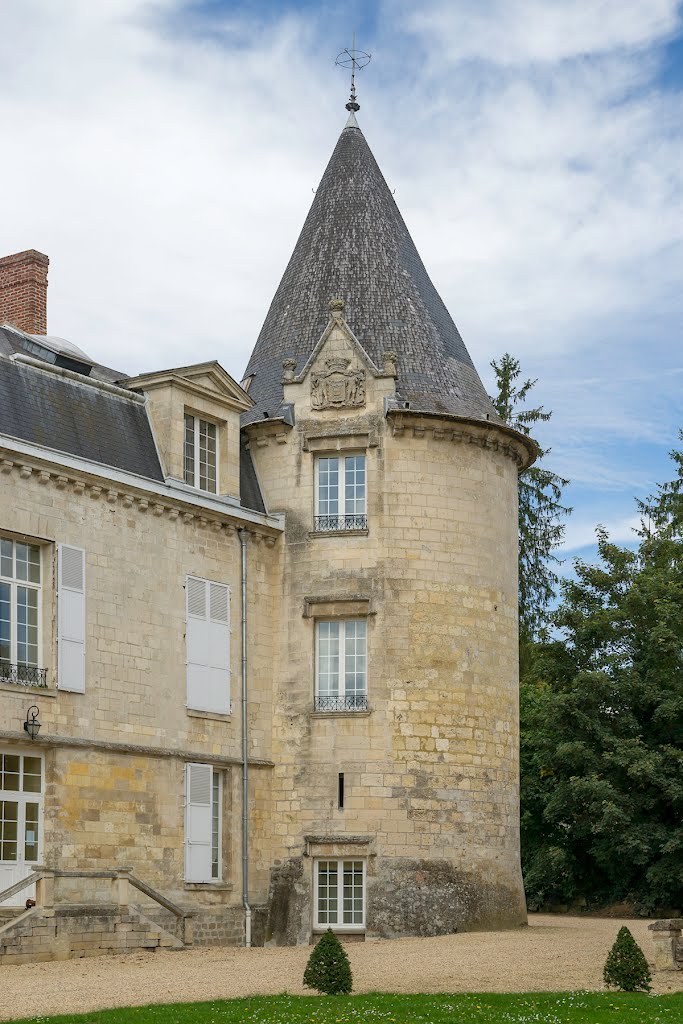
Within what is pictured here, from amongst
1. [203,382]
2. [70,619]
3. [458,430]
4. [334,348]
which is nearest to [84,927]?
[70,619]

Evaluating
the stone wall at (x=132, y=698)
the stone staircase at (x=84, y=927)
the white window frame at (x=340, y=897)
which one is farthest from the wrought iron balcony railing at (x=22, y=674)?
Answer: the white window frame at (x=340, y=897)

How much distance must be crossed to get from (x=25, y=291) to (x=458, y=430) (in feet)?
25.8

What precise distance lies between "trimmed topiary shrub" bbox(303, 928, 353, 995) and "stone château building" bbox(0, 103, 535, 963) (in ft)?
15.7

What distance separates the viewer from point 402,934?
2328 centimetres

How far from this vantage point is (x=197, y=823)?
75.5ft

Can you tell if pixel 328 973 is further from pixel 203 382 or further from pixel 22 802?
pixel 203 382

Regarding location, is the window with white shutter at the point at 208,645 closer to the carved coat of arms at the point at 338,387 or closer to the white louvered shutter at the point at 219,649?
the white louvered shutter at the point at 219,649

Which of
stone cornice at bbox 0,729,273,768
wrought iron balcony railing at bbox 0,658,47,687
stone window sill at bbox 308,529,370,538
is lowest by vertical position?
stone cornice at bbox 0,729,273,768

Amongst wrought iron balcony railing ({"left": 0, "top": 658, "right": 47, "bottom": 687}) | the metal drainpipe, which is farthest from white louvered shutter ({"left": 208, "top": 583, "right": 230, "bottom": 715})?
wrought iron balcony railing ({"left": 0, "top": 658, "right": 47, "bottom": 687})

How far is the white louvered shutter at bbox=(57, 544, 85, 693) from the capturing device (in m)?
21.0

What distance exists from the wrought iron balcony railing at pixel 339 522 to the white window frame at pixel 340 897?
17.1 ft

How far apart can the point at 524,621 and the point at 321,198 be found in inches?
628

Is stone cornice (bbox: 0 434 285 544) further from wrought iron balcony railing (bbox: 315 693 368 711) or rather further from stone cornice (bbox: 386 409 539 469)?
wrought iron balcony railing (bbox: 315 693 368 711)

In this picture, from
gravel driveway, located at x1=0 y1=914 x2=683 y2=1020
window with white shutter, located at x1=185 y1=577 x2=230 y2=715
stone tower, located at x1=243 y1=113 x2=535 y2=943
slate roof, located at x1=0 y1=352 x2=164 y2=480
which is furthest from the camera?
stone tower, located at x1=243 y1=113 x2=535 y2=943
